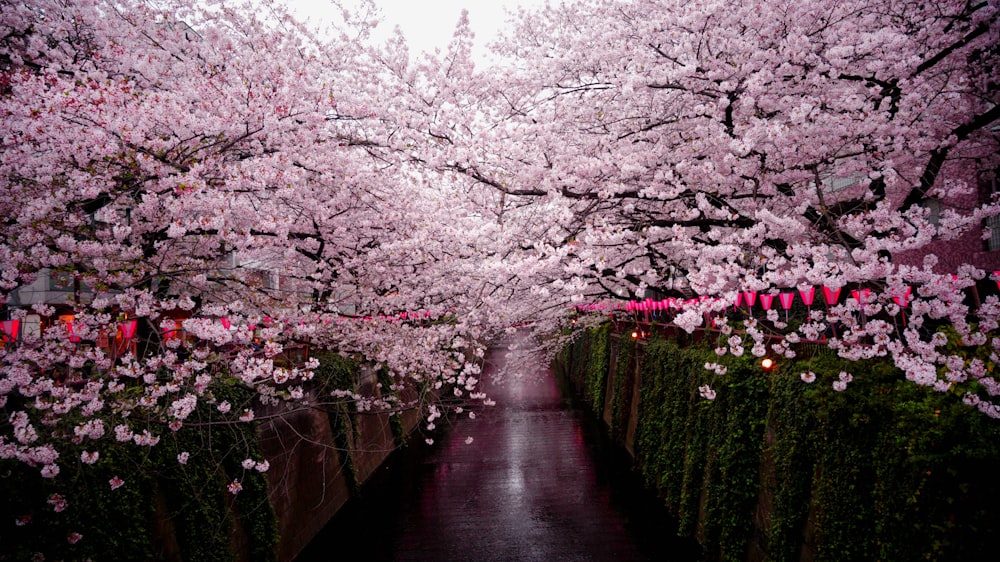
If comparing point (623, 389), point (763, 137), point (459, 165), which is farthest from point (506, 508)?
point (763, 137)

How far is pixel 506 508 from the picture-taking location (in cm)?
1217

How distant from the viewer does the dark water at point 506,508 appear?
1013cm

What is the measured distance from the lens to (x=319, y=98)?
676 cm

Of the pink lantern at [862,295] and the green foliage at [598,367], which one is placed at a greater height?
the pink lantern at [862,295]

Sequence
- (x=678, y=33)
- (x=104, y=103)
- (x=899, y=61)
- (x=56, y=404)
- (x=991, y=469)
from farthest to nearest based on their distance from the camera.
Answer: (x=678, y=33) → (x=899, y=61) → (x=104, y=103) → (x=56, y=404) → (x=991, y=469)

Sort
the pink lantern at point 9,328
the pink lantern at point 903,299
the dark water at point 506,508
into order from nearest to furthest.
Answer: the pink lantern at point 903,299 < the pink lantern at point 9,328 < the dark water at point 506,508

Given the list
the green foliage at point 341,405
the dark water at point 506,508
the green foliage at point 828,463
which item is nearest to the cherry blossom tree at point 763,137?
the green foliage at point 828,463

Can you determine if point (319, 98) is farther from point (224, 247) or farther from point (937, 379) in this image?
point (937, 379)

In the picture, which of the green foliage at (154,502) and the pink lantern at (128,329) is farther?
the pink lantern at (128,329)

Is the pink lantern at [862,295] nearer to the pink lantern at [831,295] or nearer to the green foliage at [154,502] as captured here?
the pink lantern at [831,295]

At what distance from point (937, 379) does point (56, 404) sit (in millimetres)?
7992

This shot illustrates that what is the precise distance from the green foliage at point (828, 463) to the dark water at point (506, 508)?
1.46 metres

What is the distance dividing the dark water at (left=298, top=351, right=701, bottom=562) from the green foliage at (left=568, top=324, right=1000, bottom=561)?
1460mm

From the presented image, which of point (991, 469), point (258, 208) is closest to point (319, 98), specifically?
point (258, 208)
